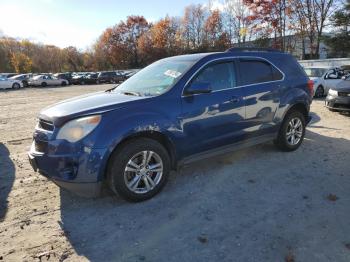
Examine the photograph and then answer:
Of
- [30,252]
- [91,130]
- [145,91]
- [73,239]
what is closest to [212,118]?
[145,91]

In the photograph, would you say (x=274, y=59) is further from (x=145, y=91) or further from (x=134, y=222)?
(x=134, y=222)

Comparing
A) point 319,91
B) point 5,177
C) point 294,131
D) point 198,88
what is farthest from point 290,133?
point 319,91

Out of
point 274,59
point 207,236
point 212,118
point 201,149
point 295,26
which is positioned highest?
point 295,26

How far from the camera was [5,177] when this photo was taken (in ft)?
16.7

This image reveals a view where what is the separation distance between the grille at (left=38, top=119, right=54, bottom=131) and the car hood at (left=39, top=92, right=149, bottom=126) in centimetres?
5

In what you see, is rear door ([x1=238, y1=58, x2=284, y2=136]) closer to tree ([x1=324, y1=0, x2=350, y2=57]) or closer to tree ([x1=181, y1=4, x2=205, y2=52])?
tree ([x1=324, y1=0, x2=350, y2=57])

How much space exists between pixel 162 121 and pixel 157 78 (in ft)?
3.26

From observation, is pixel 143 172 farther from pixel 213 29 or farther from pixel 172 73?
pixel 213 29

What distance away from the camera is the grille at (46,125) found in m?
3.82

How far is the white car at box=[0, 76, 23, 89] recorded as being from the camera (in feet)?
106

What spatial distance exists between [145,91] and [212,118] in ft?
3.45

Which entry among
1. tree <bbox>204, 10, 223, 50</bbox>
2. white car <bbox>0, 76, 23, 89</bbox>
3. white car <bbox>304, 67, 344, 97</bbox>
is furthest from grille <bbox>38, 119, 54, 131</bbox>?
tree <bbox>204, 10, 223, 50</bbox>

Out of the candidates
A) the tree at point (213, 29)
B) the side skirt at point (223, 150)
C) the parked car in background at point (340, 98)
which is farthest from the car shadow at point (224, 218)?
the tree at point (213, 29)

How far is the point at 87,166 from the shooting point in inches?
142
